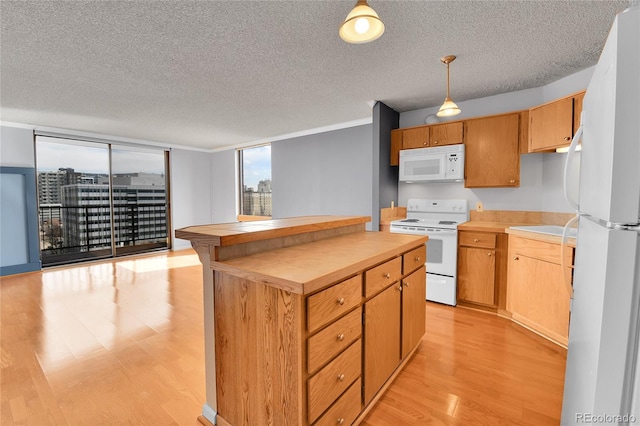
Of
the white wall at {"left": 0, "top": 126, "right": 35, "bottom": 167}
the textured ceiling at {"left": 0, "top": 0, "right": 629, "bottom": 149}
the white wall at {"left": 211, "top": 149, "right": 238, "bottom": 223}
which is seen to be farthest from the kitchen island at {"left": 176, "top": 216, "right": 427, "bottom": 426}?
the white wall at {"left": 211, "top": 149, "right": 238, "bottom": 223}

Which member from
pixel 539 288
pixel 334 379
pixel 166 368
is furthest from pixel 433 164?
pixel 166 368

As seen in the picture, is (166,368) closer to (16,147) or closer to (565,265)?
(565,265)

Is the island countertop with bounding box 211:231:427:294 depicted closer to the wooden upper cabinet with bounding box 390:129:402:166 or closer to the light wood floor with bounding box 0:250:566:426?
the light wood floor with bounding box 0:250:566:426

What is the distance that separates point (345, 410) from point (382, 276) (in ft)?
2.28

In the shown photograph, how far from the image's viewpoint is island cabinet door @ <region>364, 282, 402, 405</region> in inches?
61.1

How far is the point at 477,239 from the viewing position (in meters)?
3.13

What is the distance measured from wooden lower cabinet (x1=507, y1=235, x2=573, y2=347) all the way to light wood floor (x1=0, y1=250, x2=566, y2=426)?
138mm

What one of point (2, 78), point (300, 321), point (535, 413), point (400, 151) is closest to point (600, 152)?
point (300, 321)

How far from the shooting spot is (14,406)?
1732 millimetres

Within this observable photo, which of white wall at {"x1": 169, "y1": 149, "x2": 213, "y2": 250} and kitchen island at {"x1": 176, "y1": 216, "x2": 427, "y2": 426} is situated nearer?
kitchen island at {"x1": 176, "y1": 216, "x2": 427, "y2": 426}

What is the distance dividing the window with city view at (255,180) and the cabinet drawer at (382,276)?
16.1ft

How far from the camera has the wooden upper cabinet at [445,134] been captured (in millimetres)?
3471

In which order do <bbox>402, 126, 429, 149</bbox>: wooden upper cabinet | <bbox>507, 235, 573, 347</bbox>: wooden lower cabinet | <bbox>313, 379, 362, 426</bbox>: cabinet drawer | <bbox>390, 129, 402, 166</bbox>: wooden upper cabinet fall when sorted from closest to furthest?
<bbox>313, 379, 362, 426</bbox>: cabinet drawer, <bbox>507, 235, 573, 347</bbox>: wooden lower cabinet, <bbox>402, 126, 429, 149</bbox>: wooden upper cabinet, <bbox>390, 129, 402, 166</bbox>: wooden upper cabinet

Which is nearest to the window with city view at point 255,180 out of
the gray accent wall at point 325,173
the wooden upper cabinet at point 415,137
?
the gray accent wall at point 325,173
